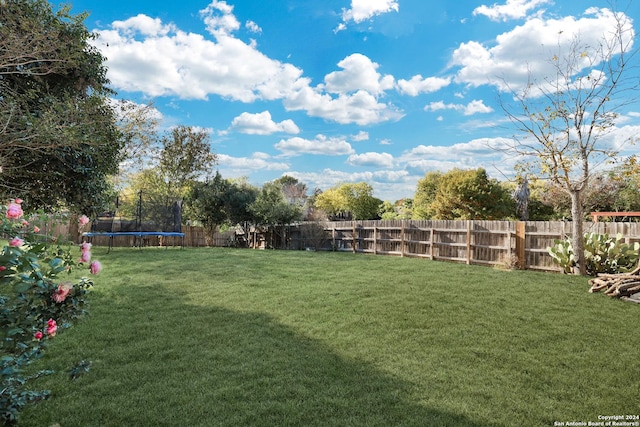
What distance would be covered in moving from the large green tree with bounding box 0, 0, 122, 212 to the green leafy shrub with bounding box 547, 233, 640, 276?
1110 centimetres

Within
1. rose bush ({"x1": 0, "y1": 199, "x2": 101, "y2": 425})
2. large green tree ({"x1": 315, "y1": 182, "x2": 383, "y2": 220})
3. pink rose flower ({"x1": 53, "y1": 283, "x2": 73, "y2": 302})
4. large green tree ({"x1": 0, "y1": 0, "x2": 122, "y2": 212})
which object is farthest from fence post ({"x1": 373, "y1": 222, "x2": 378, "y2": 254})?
large green tree ({"x1": 315, "y1": 182, "x2": 383, "y2": 220})

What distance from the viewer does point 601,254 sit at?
370 inches

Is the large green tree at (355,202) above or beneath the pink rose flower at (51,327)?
above

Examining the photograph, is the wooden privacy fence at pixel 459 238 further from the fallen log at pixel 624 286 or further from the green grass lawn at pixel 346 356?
the green grass lawn at pixel 346 356

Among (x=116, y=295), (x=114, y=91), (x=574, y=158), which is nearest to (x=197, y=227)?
(x=114, y=91)

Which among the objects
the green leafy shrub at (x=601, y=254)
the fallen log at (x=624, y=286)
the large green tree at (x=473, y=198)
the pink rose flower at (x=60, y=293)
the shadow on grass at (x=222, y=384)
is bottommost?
the shadow on grass at (x=222, y=384)

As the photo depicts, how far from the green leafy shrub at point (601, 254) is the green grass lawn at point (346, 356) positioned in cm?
188

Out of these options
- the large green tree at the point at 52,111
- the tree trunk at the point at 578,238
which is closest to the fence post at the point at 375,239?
the tree trunk at the point at 578,238

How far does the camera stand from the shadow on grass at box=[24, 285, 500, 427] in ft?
10.2

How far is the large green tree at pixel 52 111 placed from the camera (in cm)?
620

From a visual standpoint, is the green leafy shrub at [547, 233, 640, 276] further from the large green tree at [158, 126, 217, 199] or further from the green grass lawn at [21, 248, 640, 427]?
the large green tree at [158, 126, 217, 199]

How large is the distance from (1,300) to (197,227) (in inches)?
785

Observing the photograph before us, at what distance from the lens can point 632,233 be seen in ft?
30.0

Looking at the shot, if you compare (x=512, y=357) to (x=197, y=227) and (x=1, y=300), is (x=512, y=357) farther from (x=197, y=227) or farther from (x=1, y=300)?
(x=197, y=227)
